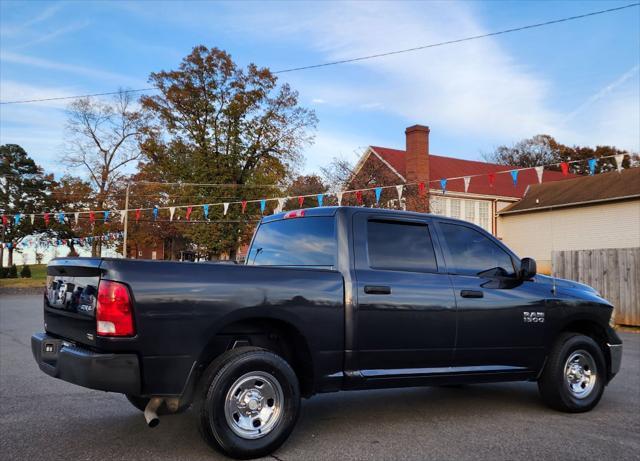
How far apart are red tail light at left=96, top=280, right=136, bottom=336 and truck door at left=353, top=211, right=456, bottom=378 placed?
1824 millimetres

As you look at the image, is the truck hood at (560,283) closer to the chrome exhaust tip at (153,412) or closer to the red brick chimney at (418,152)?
the chrome exhaust tip at (153,412)

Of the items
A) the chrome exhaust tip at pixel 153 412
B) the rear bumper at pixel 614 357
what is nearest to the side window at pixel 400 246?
the chrome exhaust tip at pixel 153 412

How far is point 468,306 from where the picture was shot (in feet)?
17.7

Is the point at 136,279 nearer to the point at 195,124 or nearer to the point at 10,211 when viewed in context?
the point at 195,124

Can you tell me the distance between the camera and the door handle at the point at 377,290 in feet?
16.1

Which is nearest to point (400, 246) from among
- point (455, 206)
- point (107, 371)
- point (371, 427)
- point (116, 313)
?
point (371, 427)

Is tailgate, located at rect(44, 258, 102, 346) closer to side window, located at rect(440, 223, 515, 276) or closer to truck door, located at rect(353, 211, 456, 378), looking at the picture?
truck door, located at rect(353, 211, 456, 378)

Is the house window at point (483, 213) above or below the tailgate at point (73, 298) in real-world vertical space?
above

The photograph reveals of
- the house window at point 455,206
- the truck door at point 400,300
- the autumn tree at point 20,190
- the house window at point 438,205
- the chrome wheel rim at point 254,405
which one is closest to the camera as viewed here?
the chrome wheel rim at point 254,405

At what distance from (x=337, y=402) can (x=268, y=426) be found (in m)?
2.03

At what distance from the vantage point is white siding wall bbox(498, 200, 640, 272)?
27938 millimetres

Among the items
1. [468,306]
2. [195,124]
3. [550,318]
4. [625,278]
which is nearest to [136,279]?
[468,306]

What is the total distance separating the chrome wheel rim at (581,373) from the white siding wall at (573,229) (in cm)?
2033

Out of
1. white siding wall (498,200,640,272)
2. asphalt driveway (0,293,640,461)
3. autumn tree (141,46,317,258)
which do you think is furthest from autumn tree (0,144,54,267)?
asphalt driveway (0,293,640,461)
